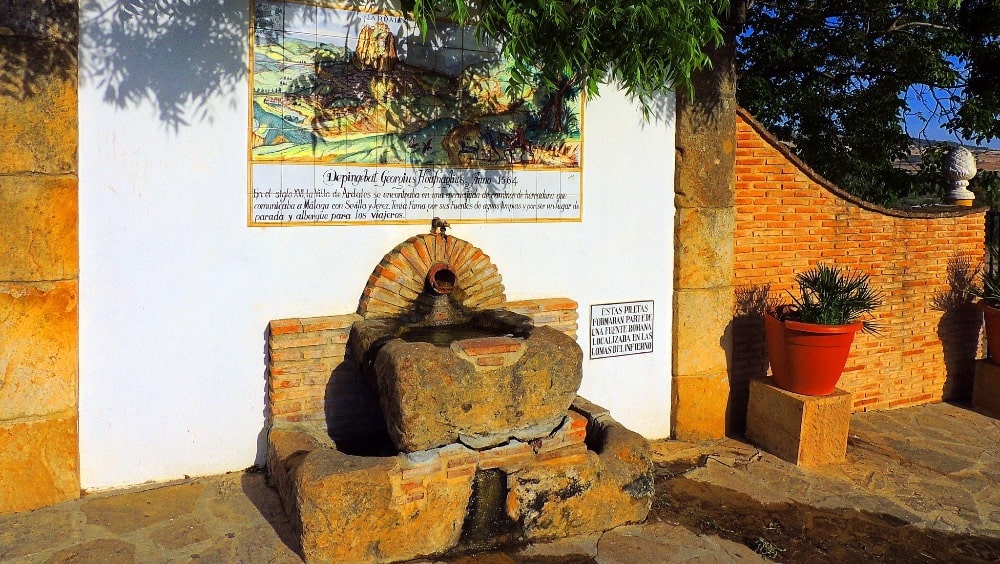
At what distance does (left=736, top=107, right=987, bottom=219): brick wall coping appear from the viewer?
5.82 metres

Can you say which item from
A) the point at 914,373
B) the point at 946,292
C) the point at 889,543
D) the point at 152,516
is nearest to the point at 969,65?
the point at 946,292

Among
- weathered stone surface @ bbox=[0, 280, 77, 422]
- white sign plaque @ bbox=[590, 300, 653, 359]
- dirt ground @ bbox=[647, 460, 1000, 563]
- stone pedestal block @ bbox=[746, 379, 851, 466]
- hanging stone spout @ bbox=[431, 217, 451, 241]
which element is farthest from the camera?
white sign plaque @ bbox=[590, 300, 653, 359]

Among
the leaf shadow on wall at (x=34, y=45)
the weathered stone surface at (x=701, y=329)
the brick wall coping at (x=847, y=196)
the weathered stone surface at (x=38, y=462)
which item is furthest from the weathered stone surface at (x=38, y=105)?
the brick wall coping at (x=847, y=196)

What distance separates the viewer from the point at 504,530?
3.95 metres

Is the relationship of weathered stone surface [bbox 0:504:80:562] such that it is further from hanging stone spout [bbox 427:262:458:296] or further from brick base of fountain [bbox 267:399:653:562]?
hanging stone spout [bbox 427:262:458:296]

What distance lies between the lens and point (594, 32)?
4.13m

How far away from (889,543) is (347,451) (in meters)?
3.07

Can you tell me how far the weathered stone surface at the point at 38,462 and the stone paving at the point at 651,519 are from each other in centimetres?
8

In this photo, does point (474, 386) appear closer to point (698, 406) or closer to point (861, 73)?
point (698, 406)

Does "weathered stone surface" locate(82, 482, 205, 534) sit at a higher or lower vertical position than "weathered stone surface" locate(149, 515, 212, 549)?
higher

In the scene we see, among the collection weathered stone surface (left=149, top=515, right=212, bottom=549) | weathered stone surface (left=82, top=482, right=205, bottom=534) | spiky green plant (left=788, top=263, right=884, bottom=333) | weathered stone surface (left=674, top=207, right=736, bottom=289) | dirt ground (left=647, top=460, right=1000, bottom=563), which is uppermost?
weathered stone surface (left=674, top=207, right=736, bottom=289)

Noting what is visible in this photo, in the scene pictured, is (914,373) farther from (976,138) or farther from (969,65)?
(969,65)

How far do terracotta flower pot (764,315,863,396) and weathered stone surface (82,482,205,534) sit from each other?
12.9 ft

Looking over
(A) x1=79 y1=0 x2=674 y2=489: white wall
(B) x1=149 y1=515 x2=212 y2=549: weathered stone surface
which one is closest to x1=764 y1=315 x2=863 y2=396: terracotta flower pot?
Answer: (A) x1=79 y1=0 x2=674 y2=489: white wall
